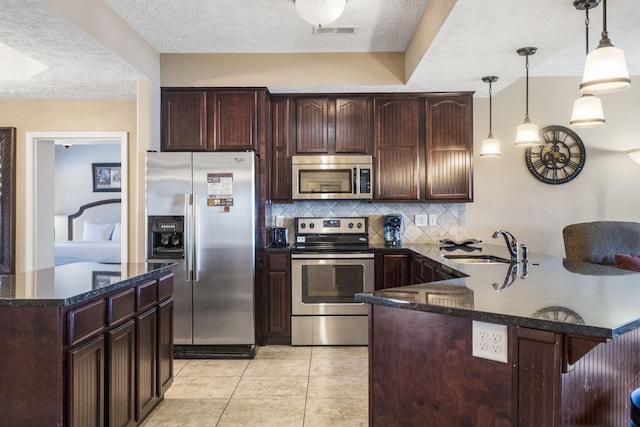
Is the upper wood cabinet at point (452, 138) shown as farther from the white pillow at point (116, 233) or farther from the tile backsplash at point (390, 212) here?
the white pillow at point (116, 233)

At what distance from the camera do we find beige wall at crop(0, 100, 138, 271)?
4391 mm

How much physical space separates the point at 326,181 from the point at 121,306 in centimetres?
243

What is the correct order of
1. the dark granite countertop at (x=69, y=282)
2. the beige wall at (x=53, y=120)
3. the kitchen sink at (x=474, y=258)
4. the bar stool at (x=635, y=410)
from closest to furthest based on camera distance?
1. the bar stool at (x=635, y=410)
2. the dark granite countertop at (x=69, y=282)
3. the kitchen sink at (x=474, y=258)
4. the beige wall at (x=53, y=120)

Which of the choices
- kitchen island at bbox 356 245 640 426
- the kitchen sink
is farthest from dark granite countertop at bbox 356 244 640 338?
the kitchen sink

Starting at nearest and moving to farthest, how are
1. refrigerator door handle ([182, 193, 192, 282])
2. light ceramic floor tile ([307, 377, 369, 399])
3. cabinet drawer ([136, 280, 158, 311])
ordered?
cabinet drawer ([136, 280, 158, 311]), light ceramic floor tile ([307, 377, 369, 399]), refrigerator door handle ([182, 193, 192, 282])

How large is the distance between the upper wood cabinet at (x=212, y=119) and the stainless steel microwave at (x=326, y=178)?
501 millimetres

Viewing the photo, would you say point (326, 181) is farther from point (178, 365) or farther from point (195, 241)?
point (178, 365)

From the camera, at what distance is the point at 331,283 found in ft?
12.7

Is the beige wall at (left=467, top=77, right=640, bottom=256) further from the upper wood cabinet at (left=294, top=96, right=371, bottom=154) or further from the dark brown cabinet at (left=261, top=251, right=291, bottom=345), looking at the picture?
the dark brown cabinet at (left=261, top=251, right=291, bottom=345)

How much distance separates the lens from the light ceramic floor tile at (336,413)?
2.46 meters

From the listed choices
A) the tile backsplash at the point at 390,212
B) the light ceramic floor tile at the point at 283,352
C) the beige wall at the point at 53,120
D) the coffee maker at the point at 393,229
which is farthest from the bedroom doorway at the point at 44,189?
the coffee maker at the point at 393,229

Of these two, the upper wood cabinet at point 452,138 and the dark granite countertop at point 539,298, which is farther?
the upper wood cabinet at point 452,138

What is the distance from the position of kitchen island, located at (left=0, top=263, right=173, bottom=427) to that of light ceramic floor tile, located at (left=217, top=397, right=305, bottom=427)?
0.50 metres

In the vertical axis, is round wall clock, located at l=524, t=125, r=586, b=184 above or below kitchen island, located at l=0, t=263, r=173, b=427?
above
